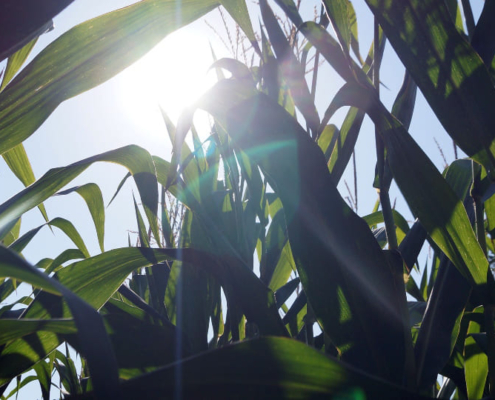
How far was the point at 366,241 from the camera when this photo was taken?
42 cm

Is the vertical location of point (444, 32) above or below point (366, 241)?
above

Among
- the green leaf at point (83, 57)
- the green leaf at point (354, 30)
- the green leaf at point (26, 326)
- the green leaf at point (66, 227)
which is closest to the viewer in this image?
the green leaf at point (26, 326)

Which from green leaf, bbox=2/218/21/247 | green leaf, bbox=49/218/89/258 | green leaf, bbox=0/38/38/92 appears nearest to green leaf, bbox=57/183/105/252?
green leaf, bbox=49/218/89/258

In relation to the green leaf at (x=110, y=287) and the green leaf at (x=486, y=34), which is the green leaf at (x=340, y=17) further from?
the green leaf at (x=110, y=287)

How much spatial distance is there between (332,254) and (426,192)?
0.39ft

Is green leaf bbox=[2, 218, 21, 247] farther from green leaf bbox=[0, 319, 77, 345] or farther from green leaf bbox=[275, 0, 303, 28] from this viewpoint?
green leaf bbox=[275, 0, 303, 28]

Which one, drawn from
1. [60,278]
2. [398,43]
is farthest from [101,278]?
[398,43]

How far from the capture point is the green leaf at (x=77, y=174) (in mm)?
485

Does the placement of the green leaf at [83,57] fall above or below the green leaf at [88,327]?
above

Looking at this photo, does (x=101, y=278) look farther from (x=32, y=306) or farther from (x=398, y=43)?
(x=398, y=43)

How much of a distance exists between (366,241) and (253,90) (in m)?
0.19

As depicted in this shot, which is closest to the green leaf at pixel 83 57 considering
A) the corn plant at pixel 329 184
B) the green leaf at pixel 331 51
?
the corn plant at pixel 329 184

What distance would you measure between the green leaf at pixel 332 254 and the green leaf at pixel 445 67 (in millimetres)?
131

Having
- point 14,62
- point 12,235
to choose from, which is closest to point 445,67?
point 14,62
